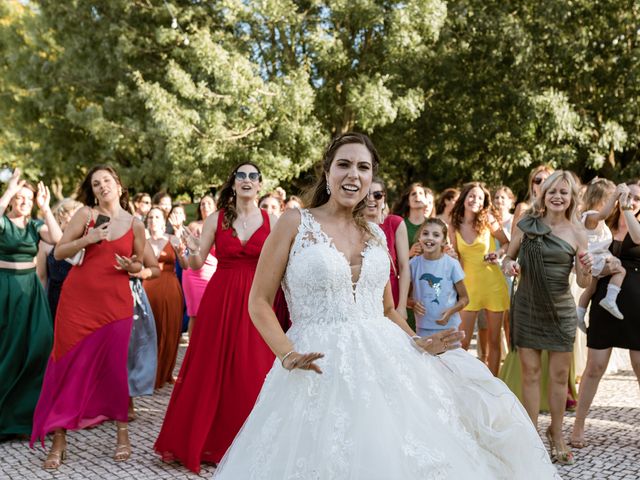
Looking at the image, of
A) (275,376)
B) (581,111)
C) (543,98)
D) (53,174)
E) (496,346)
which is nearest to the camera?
Answer: (275,376)

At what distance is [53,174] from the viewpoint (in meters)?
27.3

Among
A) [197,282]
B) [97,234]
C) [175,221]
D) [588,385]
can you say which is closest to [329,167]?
[97,234]

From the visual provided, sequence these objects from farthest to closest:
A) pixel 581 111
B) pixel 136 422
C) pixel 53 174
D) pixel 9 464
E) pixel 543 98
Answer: pixel 53 174 → pixel 581 111 → pixel 543 98 → pixel 136 422 → pixel 9 464

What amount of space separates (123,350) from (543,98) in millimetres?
13632

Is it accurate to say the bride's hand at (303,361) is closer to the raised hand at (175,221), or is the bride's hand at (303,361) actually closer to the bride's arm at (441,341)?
the bride's arm at (441,341)

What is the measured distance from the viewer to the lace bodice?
2.94m

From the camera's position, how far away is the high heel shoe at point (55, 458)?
5235 mm

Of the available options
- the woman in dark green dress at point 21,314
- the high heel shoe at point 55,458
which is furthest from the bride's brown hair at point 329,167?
the woman in dark green dress at point 21,314

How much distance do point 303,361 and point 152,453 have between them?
3.44 meters

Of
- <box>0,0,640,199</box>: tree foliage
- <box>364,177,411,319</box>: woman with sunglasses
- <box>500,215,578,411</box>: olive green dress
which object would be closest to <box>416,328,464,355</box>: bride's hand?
<box>500,215,578,411</box>: olive green dress

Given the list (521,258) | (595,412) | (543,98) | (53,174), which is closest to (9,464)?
(521,258)

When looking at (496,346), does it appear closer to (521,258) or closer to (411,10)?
(521,258)

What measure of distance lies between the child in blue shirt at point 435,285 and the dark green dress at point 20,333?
133 inches

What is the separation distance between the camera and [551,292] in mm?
5156
